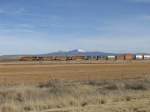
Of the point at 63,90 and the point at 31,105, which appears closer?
the point at 31,105

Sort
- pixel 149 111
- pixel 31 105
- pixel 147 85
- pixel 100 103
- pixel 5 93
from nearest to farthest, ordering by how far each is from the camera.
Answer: pixel 149 111 → pixel 31 105 → pixel 100 103 → pixel 5 93 → pixel 147 85

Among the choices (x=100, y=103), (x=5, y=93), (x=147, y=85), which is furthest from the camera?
(x=147, y=85)

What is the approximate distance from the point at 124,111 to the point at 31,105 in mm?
4505

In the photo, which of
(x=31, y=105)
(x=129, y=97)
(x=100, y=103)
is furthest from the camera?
(x=129, y=97)

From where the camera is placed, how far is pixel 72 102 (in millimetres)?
18469

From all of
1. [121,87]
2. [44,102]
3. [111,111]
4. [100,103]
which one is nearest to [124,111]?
[111,111]

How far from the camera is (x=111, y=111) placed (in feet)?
49.6

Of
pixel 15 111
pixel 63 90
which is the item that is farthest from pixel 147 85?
pixel 15 111

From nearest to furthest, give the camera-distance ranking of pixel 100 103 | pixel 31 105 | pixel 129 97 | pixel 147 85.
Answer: pixel 31 105 → pixel 100 103 → pixel 129 97 → pixel 147 85

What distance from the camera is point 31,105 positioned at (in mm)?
17156

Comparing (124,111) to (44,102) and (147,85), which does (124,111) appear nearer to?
(44,102)

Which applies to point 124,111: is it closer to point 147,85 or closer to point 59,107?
point 59,107

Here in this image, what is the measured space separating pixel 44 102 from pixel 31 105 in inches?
46.8

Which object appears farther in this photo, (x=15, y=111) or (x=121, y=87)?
(x=121, y=87)
